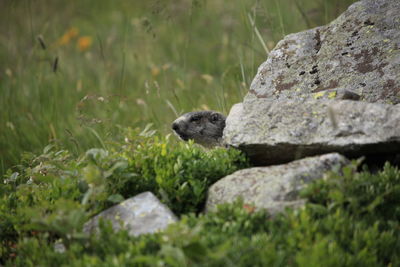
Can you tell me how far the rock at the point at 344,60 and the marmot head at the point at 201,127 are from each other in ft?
1.31

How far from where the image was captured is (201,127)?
14.6 feet

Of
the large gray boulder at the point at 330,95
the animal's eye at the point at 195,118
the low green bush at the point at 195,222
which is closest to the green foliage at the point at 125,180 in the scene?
the low green bush at the point at 195,222

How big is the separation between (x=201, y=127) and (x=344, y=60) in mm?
1436

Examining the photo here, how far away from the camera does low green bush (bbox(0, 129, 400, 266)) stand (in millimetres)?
2541

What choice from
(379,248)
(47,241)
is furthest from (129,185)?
(379,248)

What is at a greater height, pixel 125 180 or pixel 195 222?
pixel 125 180

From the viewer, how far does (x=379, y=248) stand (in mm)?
2699

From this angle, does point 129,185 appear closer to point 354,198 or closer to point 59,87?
point 354,198

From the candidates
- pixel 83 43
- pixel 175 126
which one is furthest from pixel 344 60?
pixel 83 43

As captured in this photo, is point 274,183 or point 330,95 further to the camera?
point 330,95

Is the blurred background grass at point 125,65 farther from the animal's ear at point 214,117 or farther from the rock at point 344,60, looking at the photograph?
the rock at point 344,60

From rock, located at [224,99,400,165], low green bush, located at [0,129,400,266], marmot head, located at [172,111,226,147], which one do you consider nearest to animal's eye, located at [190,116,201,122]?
marmot head, located at [172,111,226,147]

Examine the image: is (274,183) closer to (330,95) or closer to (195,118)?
(330,95)

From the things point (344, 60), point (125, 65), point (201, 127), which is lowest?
point (125, 65)
